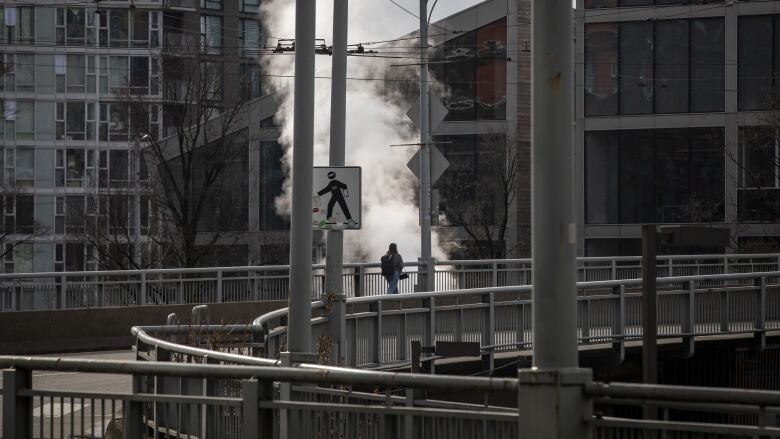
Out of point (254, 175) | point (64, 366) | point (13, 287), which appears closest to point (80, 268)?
point (254, 175)

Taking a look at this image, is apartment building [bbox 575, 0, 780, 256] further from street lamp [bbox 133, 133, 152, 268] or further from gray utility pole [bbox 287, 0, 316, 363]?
gray utility pole [bbox 287, 0, 316, 363]

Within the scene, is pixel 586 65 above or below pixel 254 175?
above

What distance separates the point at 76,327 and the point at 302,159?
17463mm

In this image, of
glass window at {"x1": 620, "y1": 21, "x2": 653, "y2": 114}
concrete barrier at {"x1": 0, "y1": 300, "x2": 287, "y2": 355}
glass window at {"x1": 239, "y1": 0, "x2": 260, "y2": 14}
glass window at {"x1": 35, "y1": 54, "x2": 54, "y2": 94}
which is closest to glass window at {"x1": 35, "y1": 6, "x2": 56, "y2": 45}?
glass window at {"x1": 35, "y1": 54, "x2": 54, "y2": 94}

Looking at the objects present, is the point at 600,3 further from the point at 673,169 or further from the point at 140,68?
the point at 140,68

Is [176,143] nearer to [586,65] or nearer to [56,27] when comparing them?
[586,65]

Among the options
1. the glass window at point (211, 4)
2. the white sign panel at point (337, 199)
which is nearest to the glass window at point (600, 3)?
the glass window at point (211, 4)

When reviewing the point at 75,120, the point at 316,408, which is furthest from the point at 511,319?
the point at 75,120

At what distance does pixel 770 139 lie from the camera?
4800 centimetres

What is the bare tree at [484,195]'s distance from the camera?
52375 millimetres

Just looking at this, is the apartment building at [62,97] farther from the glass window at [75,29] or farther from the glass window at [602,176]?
the glass window at [602,176]

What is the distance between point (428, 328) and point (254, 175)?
3749 cm

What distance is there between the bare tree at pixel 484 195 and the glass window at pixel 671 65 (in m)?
5.74

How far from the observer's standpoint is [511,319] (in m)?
23.9
